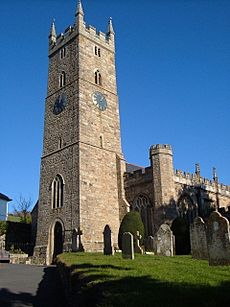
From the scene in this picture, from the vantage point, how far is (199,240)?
43.1 ft

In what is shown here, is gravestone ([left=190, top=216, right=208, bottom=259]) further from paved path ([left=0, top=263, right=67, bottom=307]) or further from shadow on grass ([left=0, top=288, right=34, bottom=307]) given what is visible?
shadow on grass ([left=0, top=288, right=34, bottom=307])

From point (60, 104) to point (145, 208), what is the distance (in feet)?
40.1

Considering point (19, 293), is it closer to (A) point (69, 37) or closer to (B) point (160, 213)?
(B) point (160, 213)

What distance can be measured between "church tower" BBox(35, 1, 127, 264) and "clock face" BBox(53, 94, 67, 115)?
0.09m

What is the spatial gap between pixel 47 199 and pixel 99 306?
2614 centimetres

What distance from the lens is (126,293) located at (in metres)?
5.15

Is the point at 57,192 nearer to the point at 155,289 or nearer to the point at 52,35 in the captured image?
the point at 52,35

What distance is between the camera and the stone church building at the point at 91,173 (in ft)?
88.9

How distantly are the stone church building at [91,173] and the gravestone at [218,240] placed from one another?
13.2m

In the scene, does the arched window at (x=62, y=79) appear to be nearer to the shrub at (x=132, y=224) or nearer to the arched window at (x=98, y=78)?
the arched window at (x=98, y=78)

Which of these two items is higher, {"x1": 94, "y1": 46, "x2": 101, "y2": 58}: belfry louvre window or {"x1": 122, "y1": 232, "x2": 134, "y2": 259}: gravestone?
{"x1": 94, "y1": 46, "x2": 101, "y2": 58}: belfry louvre window

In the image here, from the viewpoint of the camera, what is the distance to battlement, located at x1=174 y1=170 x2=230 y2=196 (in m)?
29.5

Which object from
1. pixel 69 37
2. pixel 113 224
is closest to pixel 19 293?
pixel 113 224

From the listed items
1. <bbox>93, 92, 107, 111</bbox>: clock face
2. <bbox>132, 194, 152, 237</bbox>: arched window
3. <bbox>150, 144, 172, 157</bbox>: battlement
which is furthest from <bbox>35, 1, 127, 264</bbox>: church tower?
<bbox>150, 144, 172, 157</bbox>: battlement
